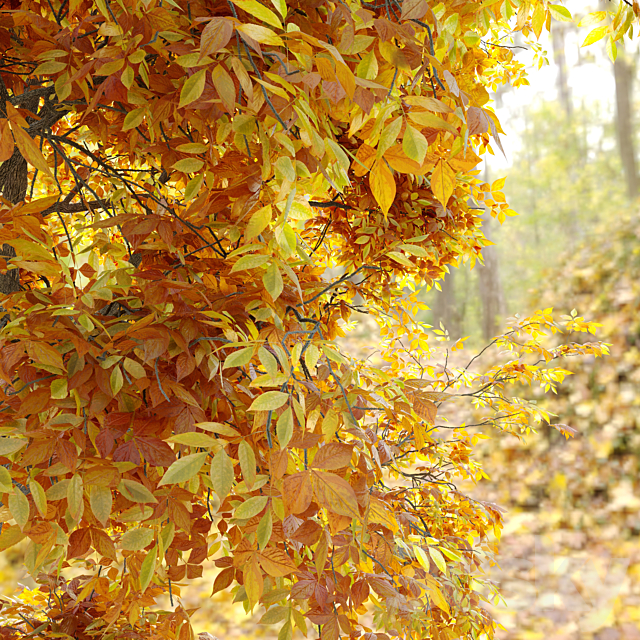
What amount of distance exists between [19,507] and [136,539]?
21cm

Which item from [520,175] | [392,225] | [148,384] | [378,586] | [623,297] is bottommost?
[378,586]

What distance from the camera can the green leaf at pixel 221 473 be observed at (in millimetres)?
669

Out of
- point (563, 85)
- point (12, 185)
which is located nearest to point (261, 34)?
point (12, 185)

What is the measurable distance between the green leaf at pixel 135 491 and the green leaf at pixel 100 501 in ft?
0.08

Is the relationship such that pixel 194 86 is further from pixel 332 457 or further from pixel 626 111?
pixel 626 111

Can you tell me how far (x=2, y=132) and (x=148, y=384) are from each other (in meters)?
0.49

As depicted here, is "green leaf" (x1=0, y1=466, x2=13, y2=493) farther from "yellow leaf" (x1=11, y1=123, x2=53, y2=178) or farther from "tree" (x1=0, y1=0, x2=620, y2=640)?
"yellow leaf" (x1=11, y1=123, x2=53, y2=178)

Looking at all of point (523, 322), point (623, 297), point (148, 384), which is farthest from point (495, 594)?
point (623, 297)

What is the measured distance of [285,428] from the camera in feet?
2.21

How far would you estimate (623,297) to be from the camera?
509cm

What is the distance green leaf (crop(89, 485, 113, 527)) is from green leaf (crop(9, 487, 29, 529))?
0.09 meters

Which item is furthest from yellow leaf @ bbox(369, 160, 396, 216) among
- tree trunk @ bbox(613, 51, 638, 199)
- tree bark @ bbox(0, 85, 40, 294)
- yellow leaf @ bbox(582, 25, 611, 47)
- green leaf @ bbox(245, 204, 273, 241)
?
tree trunk @ bbox(613, 51, 638, 199)

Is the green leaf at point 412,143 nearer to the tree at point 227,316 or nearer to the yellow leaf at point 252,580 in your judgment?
the tree at point 227,316

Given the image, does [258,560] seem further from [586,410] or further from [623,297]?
[623,297]
